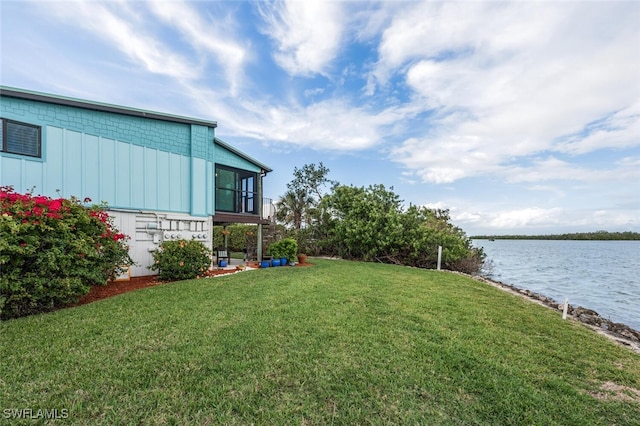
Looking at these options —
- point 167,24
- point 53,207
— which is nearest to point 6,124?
point 53,207

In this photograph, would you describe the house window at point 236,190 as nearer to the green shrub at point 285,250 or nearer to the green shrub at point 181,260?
the green shrub at point 285,250

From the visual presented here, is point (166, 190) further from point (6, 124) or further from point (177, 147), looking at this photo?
point (6, 124)

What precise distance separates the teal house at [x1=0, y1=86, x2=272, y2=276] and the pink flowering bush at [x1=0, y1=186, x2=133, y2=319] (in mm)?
1897

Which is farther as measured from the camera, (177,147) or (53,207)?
(177,147)

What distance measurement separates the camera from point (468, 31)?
328 inches

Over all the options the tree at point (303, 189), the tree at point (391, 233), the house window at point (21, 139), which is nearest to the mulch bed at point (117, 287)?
the house window at point (21, 139)

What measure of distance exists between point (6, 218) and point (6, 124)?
4149mm

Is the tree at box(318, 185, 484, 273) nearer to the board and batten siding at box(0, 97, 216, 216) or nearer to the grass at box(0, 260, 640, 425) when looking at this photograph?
the board and batten siding at box(0, 97, 216, 216)

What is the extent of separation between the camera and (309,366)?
9.86 feet

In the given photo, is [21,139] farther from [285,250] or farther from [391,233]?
[391,233]

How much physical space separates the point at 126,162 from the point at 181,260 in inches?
137

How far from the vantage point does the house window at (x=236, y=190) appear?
38.1 ft

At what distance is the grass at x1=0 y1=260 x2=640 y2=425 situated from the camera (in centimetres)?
233

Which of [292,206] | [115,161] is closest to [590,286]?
[292,206]
